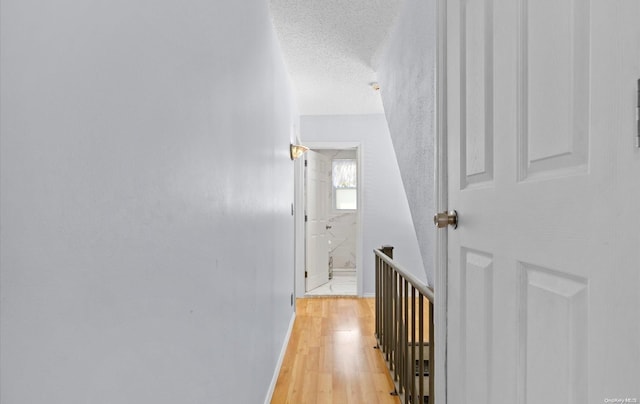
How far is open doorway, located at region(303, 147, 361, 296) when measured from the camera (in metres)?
5.07

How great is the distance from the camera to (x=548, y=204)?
71cm

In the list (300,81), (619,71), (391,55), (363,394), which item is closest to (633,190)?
(619,71)

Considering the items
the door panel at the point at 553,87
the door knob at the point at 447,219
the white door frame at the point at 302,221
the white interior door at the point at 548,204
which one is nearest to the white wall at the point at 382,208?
the white door frame at the point at 302,221

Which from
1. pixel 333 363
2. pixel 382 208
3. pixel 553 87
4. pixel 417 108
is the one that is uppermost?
pixel 417 108

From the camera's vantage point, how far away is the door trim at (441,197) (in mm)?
1253

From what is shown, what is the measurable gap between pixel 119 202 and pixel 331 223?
6.12 m

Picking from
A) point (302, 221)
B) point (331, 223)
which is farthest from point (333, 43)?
point (331, 223)

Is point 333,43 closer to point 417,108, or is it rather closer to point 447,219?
point 417,108

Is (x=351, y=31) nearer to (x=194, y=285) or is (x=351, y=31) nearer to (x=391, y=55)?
(x=391, y=55)

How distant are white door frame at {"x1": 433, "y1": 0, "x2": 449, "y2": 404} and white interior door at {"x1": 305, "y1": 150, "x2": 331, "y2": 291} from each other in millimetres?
3704

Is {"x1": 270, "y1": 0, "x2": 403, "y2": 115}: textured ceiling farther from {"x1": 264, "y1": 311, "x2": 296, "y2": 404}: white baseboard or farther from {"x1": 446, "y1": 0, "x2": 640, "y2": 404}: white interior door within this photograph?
{"x1": 264, "y1": 311, "x2": 296, "y2": 404}: white baseboard

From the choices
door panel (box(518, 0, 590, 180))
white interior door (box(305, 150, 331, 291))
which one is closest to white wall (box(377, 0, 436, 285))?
door panel (box(518, 0, 590, 180))

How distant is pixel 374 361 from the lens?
2912 mm

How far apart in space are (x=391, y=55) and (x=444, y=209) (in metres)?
1.92
